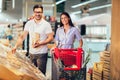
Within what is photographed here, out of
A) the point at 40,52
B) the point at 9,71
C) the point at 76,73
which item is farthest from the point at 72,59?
the point at 9,71

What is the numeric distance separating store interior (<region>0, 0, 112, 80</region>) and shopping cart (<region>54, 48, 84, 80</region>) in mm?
410

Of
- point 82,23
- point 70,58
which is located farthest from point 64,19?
point 82,23

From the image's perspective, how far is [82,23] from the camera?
20.6 m

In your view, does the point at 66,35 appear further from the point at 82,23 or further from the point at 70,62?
Answer: the point at 82,23

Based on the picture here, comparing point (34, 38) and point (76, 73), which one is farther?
point (34, 38)

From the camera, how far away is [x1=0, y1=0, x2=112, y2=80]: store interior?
18.4ft

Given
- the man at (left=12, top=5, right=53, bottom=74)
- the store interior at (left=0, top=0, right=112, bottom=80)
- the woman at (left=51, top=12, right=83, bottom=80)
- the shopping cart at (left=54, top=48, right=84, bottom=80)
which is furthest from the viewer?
the store interior at (left=0, top=0, right=112, bottom=80)

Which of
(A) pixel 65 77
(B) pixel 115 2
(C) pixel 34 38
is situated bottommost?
(A) pixel 65 77

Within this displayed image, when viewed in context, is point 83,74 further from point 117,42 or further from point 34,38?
point 34,38

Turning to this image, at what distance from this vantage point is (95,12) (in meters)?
28.0

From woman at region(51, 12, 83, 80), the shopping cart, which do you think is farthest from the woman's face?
the shopping cart

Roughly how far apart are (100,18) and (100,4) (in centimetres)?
1028

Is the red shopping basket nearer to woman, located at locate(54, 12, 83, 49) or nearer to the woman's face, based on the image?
woman, located at locate(54, 12, 83, 49)

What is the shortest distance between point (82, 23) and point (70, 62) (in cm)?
1715
